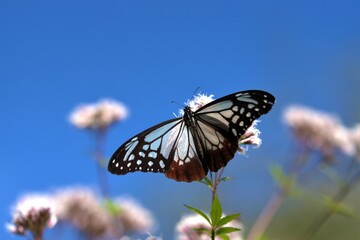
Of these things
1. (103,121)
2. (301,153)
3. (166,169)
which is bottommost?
(166,169)

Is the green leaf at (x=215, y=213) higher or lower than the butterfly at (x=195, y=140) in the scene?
lower

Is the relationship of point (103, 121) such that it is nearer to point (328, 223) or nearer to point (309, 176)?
point (309, 176)

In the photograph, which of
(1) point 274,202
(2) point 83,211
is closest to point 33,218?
(1) point 274,202

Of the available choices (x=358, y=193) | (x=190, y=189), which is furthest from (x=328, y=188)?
(x=190, y=189)

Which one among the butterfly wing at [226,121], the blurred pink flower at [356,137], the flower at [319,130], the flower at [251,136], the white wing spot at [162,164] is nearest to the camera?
the butterfly wing at [226,121]

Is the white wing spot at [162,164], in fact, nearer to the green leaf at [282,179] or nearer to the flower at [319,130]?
the green leaf at [282,179]

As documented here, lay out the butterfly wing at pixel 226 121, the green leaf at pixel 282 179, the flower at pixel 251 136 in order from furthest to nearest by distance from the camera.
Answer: the green leaf at pixel 282 179 → the flower at pixel 251 136 → the butterfly wing at pixel 226 121

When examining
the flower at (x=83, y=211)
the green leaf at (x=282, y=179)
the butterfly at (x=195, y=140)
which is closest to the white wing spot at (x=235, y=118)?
the butterfly at (x=195, y=140)
